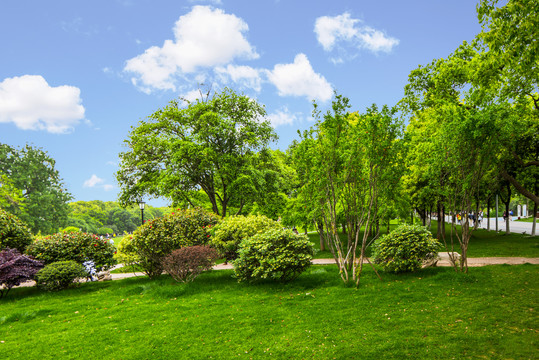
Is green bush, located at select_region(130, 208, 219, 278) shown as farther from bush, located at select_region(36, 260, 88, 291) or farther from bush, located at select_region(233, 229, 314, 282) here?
bush, located at select_region(233, 229, 314, 282)

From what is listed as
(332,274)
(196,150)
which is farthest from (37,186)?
(332,274)

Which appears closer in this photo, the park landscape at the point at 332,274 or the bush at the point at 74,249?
the park landscape at the point at 332,274

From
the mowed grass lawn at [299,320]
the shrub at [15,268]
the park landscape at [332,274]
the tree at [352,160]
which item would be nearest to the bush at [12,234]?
the park landscape at [332,274]

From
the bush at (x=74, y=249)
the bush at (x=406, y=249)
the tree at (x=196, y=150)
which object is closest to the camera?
the bush at (x=406, y=249)

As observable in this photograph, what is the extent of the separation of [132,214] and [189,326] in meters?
90.8

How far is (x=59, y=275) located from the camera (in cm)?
1152

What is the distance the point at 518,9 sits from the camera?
7.58 meters

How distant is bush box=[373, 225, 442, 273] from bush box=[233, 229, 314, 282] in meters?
2.52

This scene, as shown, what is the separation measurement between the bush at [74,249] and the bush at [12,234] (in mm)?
522

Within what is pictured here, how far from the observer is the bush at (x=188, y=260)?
10.5 metres

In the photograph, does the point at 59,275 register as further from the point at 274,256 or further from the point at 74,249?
the point at 274,256

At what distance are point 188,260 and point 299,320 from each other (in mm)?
4996

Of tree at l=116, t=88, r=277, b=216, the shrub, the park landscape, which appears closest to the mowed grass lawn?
the park landscape

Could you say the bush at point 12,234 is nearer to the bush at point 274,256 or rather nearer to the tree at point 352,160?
the bush at point 274,256
